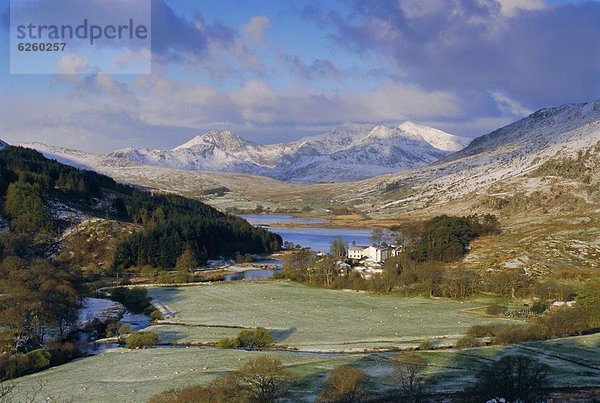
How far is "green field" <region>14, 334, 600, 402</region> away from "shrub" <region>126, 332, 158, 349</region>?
1716 mm

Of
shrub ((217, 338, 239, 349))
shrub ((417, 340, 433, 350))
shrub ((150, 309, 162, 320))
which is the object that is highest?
shrub ((150, 309, 162, 320))

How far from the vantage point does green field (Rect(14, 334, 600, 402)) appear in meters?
47.8

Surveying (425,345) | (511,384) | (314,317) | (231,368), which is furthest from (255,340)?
(511,384)

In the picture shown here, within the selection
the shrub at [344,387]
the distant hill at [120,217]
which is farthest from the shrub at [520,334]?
the distant hill at [120,217]

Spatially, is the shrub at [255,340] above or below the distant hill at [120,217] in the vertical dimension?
below

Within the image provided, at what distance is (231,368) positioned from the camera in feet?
175

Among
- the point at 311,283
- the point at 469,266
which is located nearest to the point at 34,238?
the point at 311,283

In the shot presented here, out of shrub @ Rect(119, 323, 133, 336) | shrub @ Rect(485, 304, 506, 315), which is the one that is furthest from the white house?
shrub @ Rect(119, 323, 133, 336)

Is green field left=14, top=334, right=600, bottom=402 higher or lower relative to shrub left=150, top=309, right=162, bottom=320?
lower

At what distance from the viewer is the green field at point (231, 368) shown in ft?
157

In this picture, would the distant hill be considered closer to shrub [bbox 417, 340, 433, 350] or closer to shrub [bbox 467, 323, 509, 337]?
shrub [bbox 417, 340, 433, 350]

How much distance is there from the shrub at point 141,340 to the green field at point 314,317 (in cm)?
232

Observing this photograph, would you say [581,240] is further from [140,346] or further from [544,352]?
[140,346]

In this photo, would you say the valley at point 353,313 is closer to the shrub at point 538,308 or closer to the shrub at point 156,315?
the shrub at point 538,308
